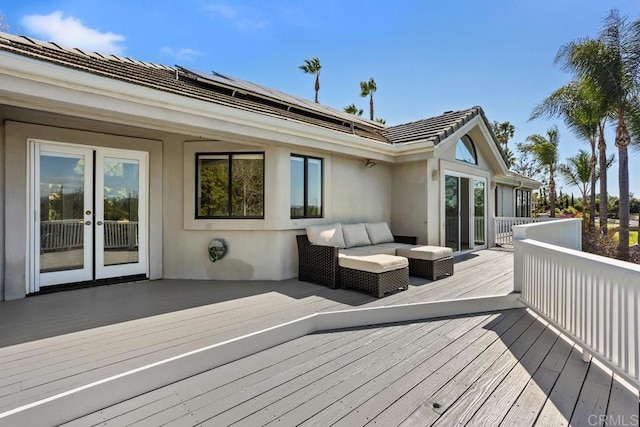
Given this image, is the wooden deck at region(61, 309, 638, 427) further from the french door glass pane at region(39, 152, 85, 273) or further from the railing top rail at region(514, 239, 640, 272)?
the french door glass pane at region(39, 152, 85, 273)

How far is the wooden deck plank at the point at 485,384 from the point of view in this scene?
87.5 inches

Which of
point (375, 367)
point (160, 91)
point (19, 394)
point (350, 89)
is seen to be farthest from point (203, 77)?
point (350, 89)

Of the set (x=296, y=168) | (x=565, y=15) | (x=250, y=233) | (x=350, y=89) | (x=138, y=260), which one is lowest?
(x=138, y=260)

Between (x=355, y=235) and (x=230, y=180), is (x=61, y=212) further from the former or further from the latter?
(x=355, y=235)

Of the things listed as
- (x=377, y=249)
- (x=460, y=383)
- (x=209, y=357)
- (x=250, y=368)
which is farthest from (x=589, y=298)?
(x=209, y=357)

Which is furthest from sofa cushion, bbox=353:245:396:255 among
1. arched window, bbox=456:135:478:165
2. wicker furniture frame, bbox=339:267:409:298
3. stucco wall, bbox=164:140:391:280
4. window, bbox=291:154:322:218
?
arched window, bbox=456:135:478:165

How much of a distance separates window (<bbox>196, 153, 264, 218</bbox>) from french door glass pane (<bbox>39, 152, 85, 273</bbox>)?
1.92 m

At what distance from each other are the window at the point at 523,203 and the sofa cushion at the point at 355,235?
15.6 meters

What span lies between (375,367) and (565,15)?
12272 mm

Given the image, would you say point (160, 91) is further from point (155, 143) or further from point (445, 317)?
point (445, 317)

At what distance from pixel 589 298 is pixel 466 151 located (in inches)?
297

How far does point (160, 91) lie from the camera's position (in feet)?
13.8

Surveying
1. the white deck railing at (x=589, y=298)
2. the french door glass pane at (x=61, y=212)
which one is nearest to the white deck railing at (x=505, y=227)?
the white deck railing at (x=589, y=298)

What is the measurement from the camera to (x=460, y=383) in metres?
2.66
